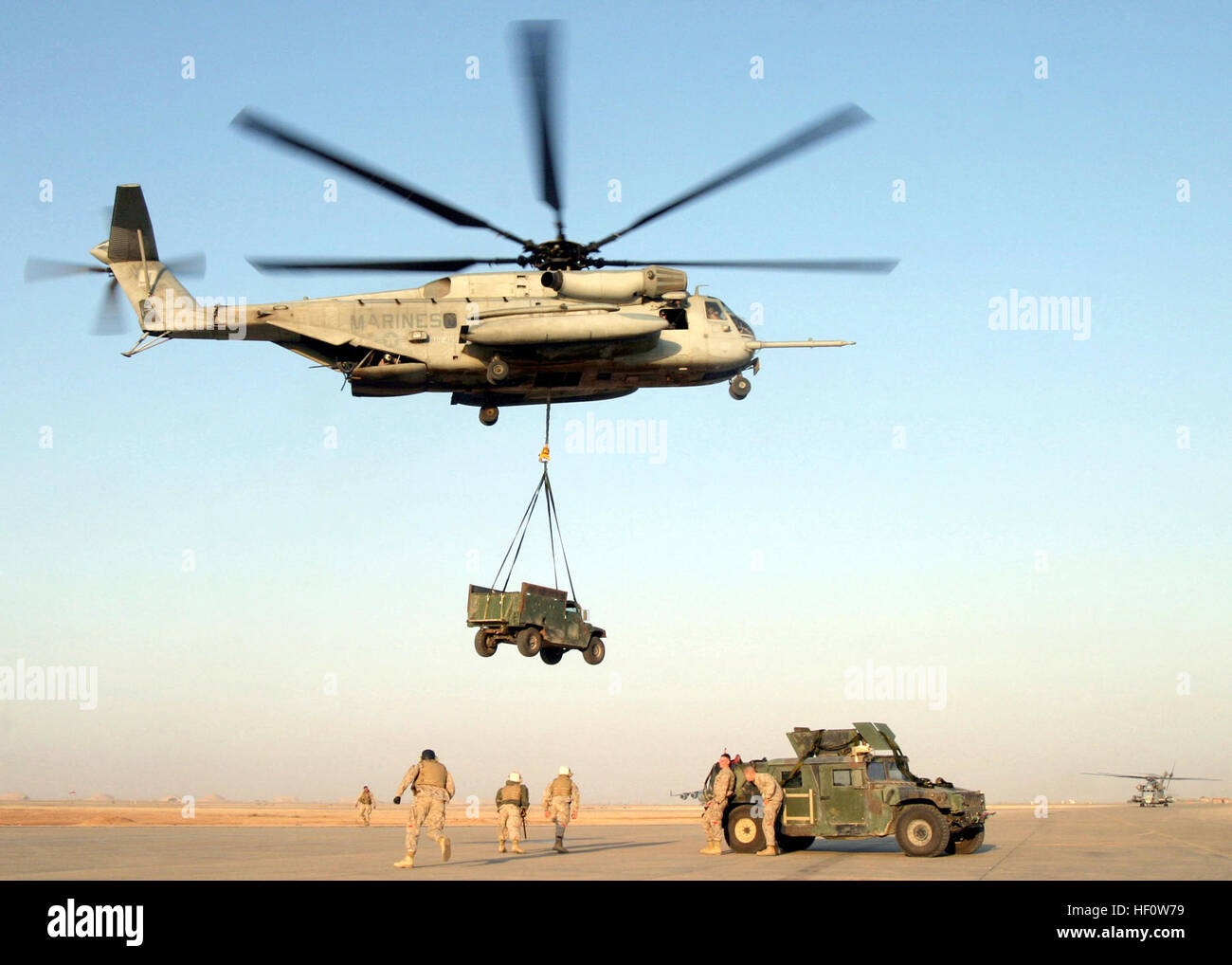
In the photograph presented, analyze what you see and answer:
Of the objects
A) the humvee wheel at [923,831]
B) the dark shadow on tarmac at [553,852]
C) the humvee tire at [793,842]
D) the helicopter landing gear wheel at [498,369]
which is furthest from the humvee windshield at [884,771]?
the helicopter landing gear wheel at [498,369]

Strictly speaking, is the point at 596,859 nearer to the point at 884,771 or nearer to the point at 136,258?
the point at 884,771

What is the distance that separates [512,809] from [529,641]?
139 inches

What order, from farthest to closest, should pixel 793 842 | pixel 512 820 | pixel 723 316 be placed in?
pixel 723 316
pixel 793 842
pixel 512 820

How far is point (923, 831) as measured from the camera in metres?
16.5

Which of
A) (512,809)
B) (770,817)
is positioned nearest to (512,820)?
(512,809)

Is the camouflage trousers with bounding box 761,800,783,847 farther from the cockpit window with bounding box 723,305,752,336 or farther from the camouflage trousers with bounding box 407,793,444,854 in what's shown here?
the cockpit window with bounding box 723,305,752,336

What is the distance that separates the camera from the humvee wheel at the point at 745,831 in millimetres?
17594

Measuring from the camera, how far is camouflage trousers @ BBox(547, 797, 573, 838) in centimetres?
1828

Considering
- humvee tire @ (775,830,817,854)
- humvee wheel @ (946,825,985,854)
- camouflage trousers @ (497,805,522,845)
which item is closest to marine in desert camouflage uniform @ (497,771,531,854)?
camouflage trousers @ (497,805,522,845)

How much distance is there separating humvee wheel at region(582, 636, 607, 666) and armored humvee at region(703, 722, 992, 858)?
449cm
